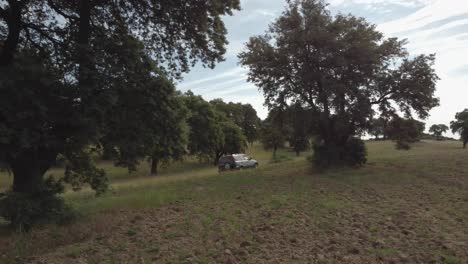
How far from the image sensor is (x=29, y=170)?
9195 mm

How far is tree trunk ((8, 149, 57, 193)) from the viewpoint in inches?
355

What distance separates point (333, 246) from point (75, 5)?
395 inches

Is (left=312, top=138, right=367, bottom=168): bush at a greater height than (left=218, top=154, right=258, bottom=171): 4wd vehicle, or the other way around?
(left=312, top=138, right=367, bottom=168): bush

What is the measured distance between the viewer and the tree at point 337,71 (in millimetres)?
19844

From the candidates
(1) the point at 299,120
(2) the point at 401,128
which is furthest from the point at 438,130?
(1) the point at 299,120

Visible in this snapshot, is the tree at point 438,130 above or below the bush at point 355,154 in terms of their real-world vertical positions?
above

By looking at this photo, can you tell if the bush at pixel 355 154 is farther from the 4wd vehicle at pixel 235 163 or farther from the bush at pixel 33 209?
the bush at pixel 33 209

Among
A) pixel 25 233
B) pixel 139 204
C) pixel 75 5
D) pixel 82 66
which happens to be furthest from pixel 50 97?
pixel 139 204

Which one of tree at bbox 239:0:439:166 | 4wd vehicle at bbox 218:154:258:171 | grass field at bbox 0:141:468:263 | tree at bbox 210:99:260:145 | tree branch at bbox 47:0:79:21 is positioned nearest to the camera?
grass field at bbox 0:141:468:263

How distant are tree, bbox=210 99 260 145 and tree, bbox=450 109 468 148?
36751 mm

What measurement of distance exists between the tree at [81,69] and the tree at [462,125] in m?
53.6

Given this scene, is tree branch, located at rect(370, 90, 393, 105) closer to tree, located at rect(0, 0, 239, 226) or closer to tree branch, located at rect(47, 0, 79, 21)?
tree, located at rect(0, 0, 239, 226)

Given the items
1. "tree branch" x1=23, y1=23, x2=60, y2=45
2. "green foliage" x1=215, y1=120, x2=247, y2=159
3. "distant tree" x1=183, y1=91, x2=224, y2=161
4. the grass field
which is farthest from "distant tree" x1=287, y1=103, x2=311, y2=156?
"green foliage" x1=215, y1=120, x2=247, y2=159

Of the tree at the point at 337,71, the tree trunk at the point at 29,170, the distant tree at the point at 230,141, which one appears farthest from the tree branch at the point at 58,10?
the distant tree at the point at 230,141
